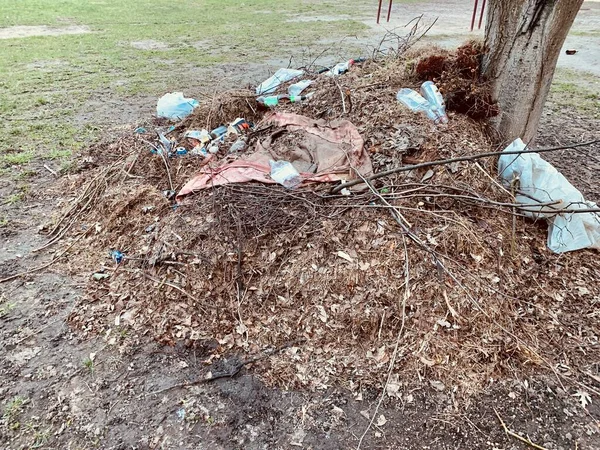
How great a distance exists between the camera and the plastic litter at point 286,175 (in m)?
3.09

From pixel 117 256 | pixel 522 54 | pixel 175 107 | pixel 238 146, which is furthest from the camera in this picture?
pixel 175 107

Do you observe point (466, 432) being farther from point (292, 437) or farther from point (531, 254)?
point (531, 254)

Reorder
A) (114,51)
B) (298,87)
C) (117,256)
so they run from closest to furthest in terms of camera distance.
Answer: (117,256), (298,87), (114,51)

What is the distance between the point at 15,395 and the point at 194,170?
6.52 ft

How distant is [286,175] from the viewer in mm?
3117

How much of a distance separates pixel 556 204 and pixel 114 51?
26.6ft

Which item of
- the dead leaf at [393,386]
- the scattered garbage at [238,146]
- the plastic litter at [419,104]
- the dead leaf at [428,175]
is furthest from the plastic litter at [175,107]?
the dead leaf at [393,386]

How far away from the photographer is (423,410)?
2.23 m

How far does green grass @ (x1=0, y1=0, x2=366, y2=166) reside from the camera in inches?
211

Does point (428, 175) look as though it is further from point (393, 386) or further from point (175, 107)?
point (175, 107)

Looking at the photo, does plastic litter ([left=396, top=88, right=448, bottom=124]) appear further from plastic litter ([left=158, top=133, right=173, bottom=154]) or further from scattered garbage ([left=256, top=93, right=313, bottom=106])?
plastic litter ([left=158, top=133, right=173, bottom=154])

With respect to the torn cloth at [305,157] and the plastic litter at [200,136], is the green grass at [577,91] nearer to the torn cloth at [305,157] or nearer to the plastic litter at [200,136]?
the torn cloth at [305,157]

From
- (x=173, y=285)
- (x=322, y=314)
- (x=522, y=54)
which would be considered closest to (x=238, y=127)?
(x=173, y=285)

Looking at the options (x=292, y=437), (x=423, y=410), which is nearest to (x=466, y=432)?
(x=423, y=410)
